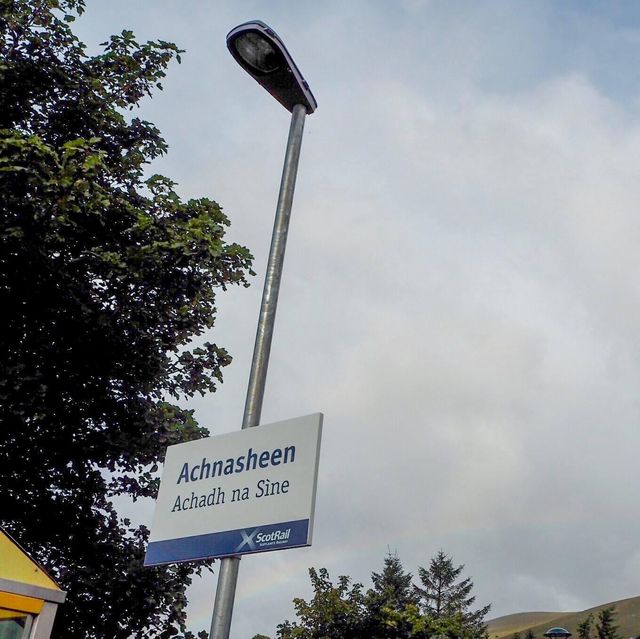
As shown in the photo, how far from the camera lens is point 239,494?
4934mm

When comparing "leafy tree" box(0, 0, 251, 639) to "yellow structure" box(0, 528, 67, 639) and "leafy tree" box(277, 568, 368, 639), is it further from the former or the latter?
"leafy tree" box(277, 568, 368, 639)

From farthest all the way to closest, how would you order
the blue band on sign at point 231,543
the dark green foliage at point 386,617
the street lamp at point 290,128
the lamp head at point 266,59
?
the dark green foliage at point 386,617, the lamp head at point 266,59, the street lamp at point 290,128, the blue band on sign at point 231,543

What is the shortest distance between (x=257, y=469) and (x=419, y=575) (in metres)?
90.0

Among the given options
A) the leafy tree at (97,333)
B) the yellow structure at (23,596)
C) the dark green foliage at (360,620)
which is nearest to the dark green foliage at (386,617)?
the dark green foliage at (360,620)

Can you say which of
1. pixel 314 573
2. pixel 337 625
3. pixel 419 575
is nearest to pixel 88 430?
pixel 337 625

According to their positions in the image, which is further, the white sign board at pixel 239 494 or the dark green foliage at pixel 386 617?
the dark green foliage at pixel 386 617

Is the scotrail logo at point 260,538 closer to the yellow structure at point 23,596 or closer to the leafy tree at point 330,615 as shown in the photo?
the yellow structure at point 23,596

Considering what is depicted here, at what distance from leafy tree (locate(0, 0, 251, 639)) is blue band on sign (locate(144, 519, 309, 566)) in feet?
34.2

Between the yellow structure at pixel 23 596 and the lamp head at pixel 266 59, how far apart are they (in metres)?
4.03

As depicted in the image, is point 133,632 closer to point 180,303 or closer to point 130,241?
point 180,303

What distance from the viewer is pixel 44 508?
1695 centimetres

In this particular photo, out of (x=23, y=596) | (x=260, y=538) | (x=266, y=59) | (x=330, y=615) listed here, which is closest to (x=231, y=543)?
(x=260, y=538)

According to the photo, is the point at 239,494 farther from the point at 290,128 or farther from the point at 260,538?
the point at 290,128

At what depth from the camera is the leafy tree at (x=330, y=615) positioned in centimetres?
4009
